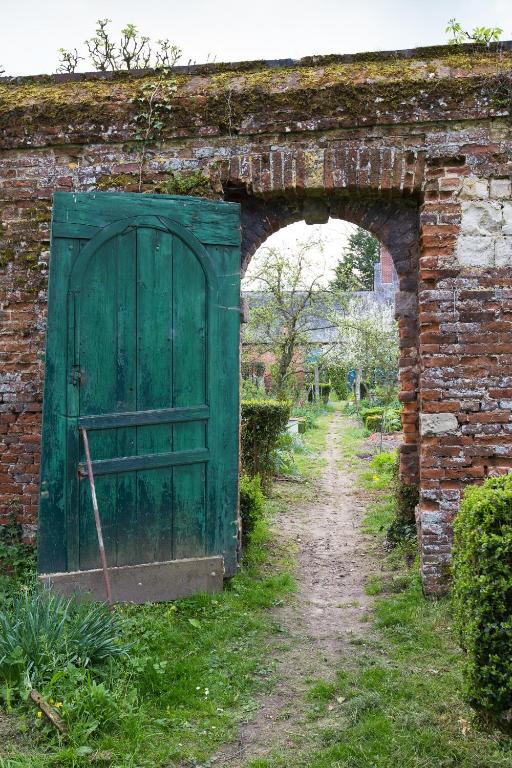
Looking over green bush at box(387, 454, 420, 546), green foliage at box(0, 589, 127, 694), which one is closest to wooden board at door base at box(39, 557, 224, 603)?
green foliage at box(0, 589, 127, 694)

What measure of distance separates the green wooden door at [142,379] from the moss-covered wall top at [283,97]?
2.81ft

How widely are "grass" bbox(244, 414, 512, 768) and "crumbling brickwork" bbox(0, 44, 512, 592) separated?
469 mm

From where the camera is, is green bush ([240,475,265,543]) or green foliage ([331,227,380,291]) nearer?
green bush ([240,475,265,543])

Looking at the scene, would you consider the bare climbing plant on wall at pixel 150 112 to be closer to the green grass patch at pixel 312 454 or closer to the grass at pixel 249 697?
the grass at pixel 249 697

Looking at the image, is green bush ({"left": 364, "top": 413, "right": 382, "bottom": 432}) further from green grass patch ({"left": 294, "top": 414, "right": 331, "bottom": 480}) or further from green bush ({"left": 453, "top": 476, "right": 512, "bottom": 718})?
green bush ({"left": 453, "top": 476, "right": 512, "bottom": 718})

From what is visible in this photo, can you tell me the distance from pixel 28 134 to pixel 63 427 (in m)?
2.40

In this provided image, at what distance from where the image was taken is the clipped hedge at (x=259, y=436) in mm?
8305

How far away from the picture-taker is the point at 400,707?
10.2 feet

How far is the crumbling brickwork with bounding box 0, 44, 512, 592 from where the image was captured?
14.7ft

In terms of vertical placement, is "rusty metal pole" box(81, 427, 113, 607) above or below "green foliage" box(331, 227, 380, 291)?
below

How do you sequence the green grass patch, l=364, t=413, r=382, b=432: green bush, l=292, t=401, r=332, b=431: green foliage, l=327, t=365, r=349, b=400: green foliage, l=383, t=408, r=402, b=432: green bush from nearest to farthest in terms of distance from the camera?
the green grass patch, l=383, t=408, r=402, b=432: green bush, l=364, t=413, r=382, b=432: green bush, l=292, t=401, r=332, b=431: green foliage, l=327, t=365, r=349, b=400: green foliage

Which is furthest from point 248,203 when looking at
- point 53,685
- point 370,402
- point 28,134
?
point 370,402

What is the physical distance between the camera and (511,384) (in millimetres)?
4469

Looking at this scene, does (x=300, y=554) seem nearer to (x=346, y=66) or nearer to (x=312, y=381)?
(x=346, y=66)
